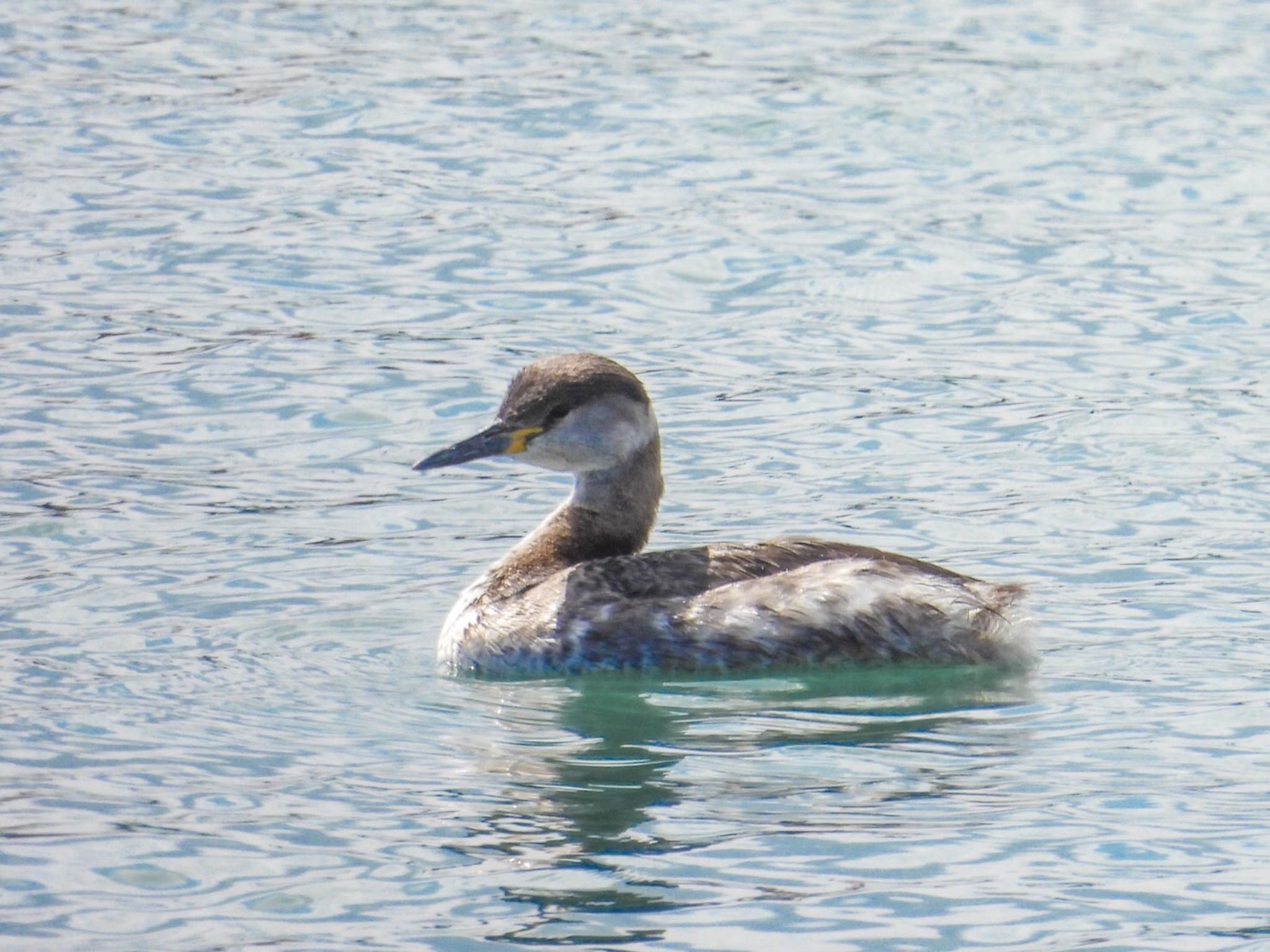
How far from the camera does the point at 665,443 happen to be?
1110 centimetres

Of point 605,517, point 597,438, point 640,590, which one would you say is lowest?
point 640,590

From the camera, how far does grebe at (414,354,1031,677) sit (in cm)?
830

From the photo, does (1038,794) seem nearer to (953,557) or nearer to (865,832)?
(865,832)

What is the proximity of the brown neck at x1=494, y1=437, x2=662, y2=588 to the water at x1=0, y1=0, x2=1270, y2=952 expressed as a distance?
490 millimetres

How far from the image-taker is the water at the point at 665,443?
6.53 metres

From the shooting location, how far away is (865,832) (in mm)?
6656

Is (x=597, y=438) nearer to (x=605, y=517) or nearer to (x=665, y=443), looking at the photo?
(x=605, y=517)

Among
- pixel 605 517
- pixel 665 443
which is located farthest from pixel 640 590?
pixel 665 443

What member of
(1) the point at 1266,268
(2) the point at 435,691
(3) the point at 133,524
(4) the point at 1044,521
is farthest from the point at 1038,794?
(1) the point at 1266,268

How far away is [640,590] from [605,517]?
64 centimetres

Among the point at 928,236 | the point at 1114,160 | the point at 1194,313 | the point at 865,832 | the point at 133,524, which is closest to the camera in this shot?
the point at 865,832

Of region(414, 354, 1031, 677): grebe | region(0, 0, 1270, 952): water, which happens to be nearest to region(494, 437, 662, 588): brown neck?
region(414, 354, 1031, 677): grebe

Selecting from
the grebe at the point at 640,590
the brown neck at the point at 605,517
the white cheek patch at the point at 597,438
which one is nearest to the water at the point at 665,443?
the grebe at the point at 640,590

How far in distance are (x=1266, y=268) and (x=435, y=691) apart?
6792 mm
